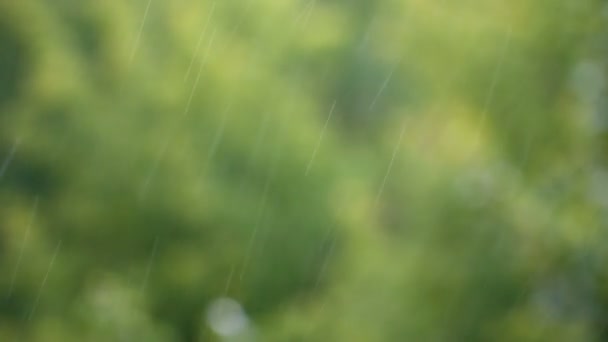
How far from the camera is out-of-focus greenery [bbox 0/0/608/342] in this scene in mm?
3480

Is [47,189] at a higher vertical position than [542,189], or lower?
lower

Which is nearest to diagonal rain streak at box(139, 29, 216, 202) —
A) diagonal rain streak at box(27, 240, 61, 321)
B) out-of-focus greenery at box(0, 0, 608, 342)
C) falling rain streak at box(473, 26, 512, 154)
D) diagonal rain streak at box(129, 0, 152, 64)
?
out-of-focus greenery at box(0, 0, 608, 342)

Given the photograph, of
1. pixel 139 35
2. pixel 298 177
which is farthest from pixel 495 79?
pixel 139 35

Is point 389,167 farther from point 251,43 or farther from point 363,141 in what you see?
point 251,43

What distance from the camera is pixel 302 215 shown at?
396cm

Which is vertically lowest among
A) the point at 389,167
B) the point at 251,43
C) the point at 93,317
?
the point at 93,317

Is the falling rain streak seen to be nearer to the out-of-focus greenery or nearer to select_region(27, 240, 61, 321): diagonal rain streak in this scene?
the out-of-focus greenery

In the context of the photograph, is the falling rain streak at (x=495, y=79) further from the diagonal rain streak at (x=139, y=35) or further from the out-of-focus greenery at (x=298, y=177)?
the diagonal rain streak at (x=139, y=35)

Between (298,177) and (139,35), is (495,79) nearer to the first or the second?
(298,177)

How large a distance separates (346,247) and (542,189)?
2.53 feet

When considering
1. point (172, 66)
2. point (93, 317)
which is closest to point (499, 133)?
point (172, 66)

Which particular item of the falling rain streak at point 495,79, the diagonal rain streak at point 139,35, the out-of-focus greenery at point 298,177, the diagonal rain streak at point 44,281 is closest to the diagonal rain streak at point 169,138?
the out-of-focus greenery at point 298,177

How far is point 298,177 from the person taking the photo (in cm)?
392

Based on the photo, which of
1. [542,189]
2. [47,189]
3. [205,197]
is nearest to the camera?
[542,189]
